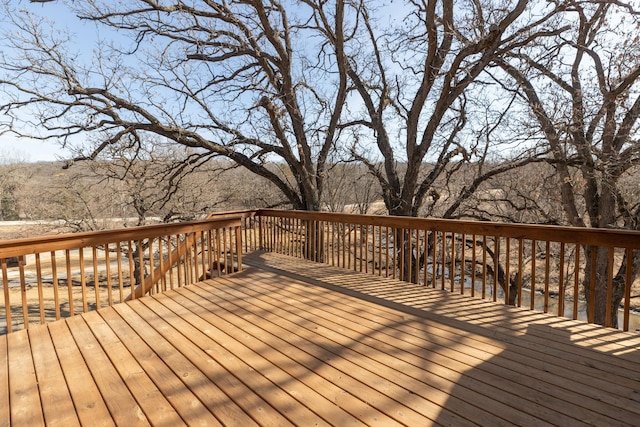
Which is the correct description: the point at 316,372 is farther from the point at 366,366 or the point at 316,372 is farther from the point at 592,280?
the point at 592,280

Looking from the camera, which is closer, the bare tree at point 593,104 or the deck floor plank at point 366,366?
the deck floor plank at point 366,366

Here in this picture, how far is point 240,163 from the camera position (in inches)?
316

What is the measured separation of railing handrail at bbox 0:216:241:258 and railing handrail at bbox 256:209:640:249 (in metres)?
2.35

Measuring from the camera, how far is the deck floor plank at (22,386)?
68.8 inches

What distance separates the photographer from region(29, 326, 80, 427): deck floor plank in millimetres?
1740

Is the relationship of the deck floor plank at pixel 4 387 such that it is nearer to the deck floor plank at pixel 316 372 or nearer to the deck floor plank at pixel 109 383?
the deck floor plank at pixel 109 383

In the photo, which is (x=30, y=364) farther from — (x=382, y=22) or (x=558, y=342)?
(x=382, y=22)

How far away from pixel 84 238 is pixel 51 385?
63.5 inches

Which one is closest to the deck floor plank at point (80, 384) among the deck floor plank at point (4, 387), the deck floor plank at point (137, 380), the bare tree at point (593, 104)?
the deck floor plank at point (137, 380)

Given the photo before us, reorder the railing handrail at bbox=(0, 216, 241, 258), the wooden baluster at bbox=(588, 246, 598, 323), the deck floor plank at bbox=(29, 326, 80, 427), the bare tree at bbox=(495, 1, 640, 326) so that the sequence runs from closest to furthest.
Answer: the deck floor plank at bbox=(29, 326, 80, 427) → the wooden baluster at bbox=(588, 246, 598, 323) → the railing handrail at bbox=(0, 216, 241, 258) → the bare tree at bbox=(495, 1, 640, 326)

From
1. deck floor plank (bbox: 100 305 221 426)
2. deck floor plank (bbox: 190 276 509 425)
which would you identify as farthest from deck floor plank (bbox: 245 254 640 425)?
deck floor plank (bbox: 100 305 221 426)

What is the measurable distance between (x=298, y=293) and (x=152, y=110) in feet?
20.1

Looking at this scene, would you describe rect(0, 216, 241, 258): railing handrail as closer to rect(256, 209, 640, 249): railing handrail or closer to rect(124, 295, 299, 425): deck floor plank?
rect(124, 295, 299, 425): deck floor plank

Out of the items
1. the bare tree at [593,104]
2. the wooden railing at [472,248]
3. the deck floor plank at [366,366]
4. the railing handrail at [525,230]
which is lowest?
the deck floor plank at [366,366]
